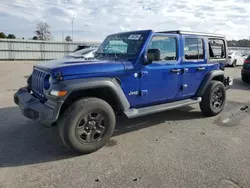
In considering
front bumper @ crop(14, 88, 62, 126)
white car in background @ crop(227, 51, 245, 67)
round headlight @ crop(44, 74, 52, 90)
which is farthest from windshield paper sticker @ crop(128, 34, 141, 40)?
white car in background @ crop(227, 51, 245, 67)

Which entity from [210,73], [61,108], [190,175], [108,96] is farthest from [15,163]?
[210,73]

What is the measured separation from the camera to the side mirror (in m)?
3.96

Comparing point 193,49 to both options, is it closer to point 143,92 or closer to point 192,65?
point 192,65

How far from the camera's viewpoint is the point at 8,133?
432 cm

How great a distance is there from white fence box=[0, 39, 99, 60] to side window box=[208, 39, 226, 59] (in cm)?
1629

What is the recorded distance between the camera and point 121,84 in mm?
3859

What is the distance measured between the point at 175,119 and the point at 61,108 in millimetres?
2864

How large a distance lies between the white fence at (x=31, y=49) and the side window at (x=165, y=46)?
1706 centimetres

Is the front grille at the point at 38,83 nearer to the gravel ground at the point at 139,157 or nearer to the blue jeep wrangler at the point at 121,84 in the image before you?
the blue jeep wrangler at the point at 121,84

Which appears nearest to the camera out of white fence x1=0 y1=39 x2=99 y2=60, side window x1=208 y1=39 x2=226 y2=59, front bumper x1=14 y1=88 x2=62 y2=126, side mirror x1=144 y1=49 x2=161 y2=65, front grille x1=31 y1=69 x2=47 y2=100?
front bumper x1=14 y1=88 x2=62 y2=126

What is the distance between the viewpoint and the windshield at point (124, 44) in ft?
13.8

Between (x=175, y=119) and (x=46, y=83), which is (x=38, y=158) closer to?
(x=46, y=83)

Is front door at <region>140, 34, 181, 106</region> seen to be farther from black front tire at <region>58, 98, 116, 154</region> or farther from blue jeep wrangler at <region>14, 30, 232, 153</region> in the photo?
black front tire at <region>58, 98, 116, 154</region>

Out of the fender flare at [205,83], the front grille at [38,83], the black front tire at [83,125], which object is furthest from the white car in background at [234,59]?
the front grille at [38,83]
